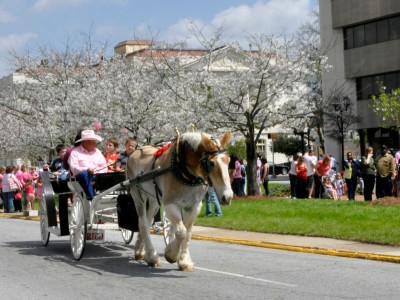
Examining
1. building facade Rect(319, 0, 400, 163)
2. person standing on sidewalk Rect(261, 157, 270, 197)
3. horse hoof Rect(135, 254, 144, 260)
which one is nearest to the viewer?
horse hoof Rect(135, 254, 144, 260)

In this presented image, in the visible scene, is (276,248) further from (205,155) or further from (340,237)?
(205,155)

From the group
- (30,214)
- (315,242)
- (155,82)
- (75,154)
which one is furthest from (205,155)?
(155,82)

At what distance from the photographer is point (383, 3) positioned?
172ft

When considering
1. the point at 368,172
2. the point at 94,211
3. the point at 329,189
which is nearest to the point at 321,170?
the point at 329,189

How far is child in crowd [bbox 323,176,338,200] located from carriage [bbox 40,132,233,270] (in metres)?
13.7

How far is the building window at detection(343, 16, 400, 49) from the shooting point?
52594mm

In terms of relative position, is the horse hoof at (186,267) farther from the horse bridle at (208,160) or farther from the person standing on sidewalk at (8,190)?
the person standing on sidewalk at (8,190)

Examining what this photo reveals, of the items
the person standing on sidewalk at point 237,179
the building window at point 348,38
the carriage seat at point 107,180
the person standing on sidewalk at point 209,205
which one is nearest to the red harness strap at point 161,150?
the carriage seat at point 107,180

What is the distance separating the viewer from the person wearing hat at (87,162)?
545 inches

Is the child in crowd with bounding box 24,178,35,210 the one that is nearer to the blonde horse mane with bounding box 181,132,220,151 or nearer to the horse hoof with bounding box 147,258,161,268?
the horse hoof with bounding box 147,258,161,268

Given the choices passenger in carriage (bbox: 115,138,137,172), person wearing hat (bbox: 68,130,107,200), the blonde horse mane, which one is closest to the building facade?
passenger in carriage (bbox: 115,138,137,172)

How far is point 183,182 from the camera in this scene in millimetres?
11617

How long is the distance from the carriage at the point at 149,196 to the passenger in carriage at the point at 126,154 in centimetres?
43

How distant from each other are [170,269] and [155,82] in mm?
24163
